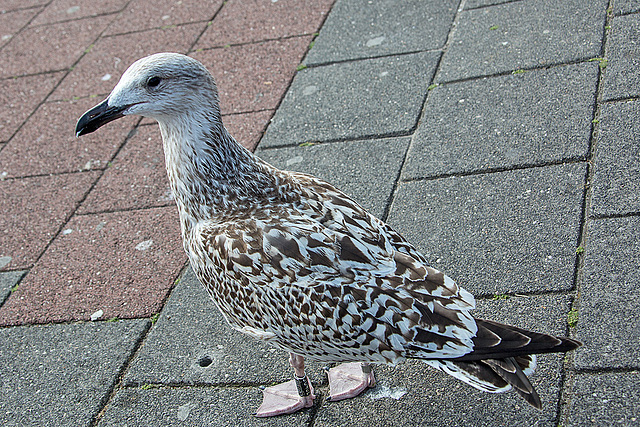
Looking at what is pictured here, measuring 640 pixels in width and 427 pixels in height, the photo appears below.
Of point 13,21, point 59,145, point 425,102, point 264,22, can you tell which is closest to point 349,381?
point 425,102

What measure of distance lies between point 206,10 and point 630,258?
5.63 m

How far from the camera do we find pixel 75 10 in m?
8.48

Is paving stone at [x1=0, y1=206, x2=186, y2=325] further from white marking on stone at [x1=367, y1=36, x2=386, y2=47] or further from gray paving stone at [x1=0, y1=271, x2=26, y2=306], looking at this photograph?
white marking on stone at [x1=367, y1=36, x2=386, y2=47]

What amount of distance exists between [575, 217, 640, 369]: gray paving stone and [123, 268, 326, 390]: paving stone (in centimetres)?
142

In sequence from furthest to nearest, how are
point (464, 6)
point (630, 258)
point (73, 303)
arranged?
point (464, 6) < point (73, 303) < point (630, 258)

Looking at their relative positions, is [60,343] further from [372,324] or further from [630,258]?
[630,258]

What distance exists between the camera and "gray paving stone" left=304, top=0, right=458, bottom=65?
625 cm

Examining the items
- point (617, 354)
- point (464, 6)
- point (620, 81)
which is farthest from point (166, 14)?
point (617, 354)

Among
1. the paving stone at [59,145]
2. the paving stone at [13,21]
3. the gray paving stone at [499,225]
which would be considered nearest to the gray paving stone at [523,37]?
the gray paving stone at [499,225]

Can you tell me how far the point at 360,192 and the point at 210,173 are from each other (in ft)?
5.36

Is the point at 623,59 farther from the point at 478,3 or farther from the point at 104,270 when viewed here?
the point at 104,270

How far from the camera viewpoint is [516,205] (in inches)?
169

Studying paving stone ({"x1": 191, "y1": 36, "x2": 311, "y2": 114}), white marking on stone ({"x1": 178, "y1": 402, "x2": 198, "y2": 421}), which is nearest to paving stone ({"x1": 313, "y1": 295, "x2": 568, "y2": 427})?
white marking on stone ({"x1": 178, "y1": 402, "x2": 198, "y2": 421})

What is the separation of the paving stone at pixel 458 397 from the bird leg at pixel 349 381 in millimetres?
36
